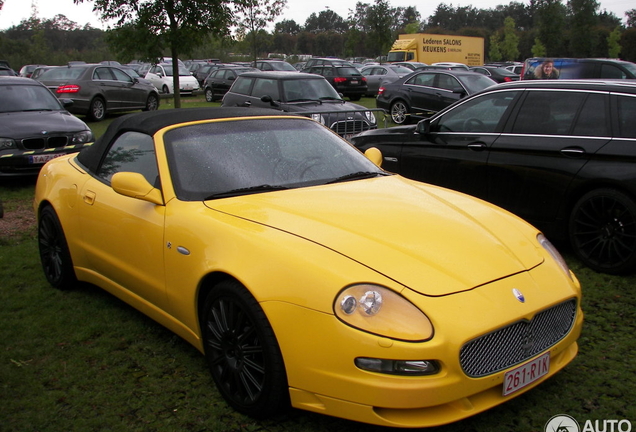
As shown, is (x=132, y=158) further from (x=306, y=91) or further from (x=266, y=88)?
(x=266, y=88)

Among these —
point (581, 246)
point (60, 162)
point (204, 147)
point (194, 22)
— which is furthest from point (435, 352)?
point (194, 22)

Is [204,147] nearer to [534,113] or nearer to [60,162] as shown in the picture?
[60,162]

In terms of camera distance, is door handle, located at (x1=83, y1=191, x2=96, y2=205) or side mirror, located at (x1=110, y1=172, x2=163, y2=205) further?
door handle, located at (x1=83, y1=191, x2=96, y2=205)

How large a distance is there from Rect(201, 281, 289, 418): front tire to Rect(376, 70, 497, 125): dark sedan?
13100 mm

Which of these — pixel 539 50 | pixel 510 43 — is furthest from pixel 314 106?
Result: pixel 510 43

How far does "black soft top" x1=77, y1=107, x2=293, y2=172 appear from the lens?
4277 mm

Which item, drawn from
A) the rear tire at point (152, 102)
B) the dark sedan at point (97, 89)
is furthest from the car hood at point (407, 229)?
the rear tire at point (152, 102)

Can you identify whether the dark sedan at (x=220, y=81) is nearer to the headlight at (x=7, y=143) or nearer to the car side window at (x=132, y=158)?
the headlight at (x=7, y=143)

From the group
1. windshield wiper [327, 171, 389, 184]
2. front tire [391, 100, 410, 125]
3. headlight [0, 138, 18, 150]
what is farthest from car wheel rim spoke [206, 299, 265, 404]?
front tire [391, 100, 410, 125]

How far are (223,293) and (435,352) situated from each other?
1.16 m

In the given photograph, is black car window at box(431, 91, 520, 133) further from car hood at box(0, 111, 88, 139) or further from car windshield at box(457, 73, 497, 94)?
car windshield at box(457, 73, 497, 94)

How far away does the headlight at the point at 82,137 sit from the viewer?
9.76 meters

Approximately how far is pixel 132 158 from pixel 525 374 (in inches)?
116

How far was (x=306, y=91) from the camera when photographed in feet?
42.9
